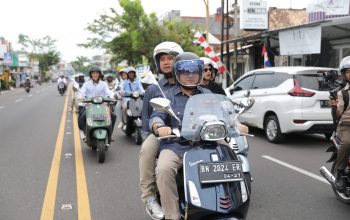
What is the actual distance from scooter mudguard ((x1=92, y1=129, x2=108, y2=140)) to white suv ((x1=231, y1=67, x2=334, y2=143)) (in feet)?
12.8

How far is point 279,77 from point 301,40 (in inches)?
212

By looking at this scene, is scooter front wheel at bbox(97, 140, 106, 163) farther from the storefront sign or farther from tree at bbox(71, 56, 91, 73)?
tree at bbox(71, 56, 91, 73)

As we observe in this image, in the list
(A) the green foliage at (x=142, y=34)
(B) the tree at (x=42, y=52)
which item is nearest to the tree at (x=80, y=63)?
(B) the tree at (x=42, y=52)

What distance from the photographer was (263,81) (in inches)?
403

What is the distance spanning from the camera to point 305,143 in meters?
9.57

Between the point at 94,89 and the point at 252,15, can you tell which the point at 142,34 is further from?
the point at 94,89

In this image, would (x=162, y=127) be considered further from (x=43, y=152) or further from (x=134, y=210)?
(x=43, y=152)

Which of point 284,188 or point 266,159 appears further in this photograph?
point 266,159

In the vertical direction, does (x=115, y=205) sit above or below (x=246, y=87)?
below

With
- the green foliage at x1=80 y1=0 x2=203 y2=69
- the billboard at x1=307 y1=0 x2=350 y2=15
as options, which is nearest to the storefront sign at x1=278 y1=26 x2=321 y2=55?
the billboard at x1=307 y1=0 x2=350 y2=15

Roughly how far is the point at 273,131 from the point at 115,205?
5.33 metres

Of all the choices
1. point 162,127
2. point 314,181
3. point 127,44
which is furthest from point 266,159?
Result: point 127,44

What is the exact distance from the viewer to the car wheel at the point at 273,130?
9.34m

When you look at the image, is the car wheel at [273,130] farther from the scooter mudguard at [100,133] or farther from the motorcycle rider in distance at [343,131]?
the motorcycle rider in distance at [343,131]
